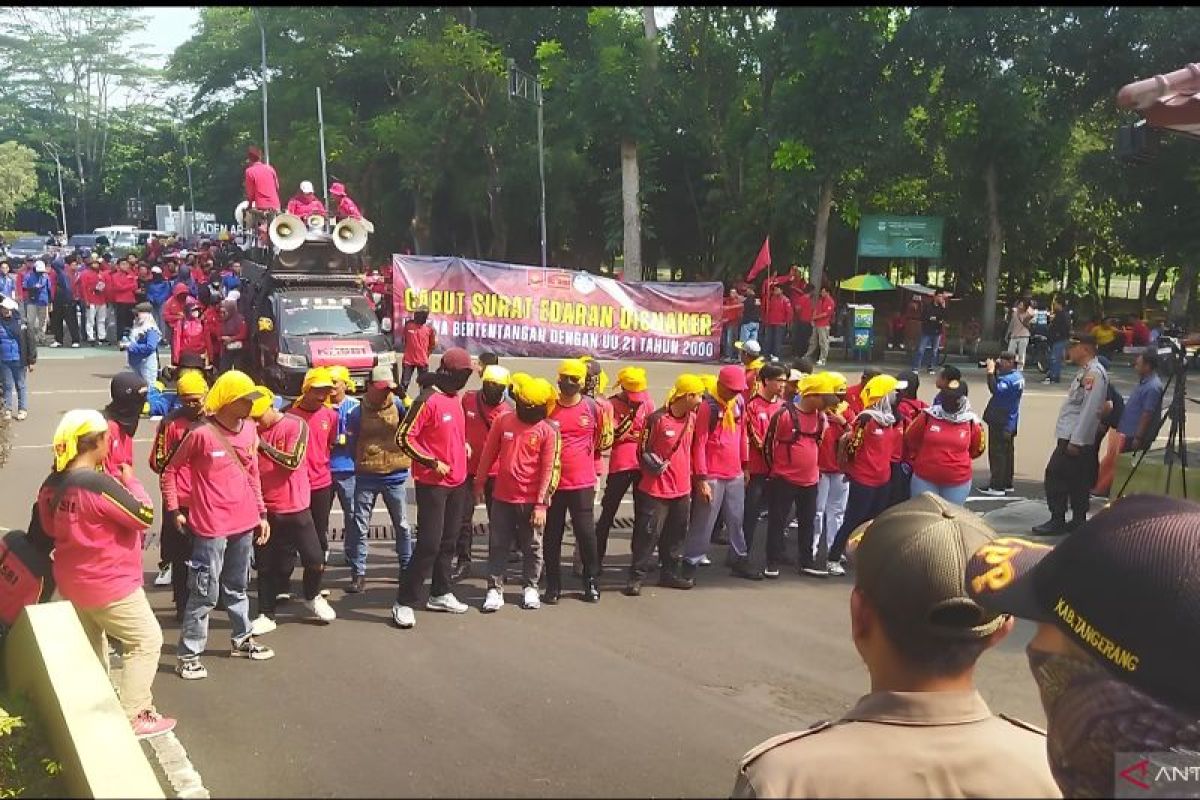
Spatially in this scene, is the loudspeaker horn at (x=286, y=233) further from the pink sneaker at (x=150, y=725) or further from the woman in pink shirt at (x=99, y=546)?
the pink sneaker at (x=150, y=725)

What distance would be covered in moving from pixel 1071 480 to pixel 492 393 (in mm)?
4974

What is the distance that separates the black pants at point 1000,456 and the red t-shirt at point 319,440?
6801 millimetres

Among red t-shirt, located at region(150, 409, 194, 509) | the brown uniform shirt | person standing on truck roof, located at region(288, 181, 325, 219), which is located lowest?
red t-shirt, located at region(150, 409, 194, 509)

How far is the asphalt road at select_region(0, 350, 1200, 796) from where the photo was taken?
4668 mm

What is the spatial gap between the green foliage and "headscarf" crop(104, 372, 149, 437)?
2.14 metres

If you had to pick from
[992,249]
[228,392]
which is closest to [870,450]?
[228,392]

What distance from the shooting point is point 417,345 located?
15469 millimetres

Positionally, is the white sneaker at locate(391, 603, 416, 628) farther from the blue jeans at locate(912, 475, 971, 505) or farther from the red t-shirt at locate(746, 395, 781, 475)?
the blue jeans at locate(912, 475, 971, 505)

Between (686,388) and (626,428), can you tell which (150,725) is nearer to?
(626,428)

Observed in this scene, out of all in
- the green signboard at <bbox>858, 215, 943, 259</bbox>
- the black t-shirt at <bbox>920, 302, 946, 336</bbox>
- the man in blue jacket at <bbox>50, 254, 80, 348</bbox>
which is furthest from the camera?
the green signboard at <bbox>858, 215, 943, 259</bbox>

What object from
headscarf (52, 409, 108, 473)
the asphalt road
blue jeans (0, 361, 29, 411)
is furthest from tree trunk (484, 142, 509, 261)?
headscarf (52, 409, 108, 473)

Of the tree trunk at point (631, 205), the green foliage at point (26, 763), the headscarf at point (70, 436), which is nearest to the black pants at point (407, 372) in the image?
the tree trunk at point (631, 205)

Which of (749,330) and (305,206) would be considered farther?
(749,330)

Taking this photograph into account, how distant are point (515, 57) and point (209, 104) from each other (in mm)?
19817
